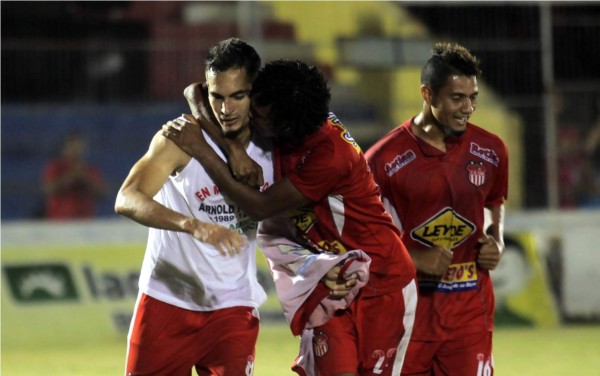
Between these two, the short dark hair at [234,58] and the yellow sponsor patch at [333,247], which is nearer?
the short dark hair at [234,58]

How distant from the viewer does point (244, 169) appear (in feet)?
19.0

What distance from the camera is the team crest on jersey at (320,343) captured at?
234 inches

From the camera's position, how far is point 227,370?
5898 millimetres

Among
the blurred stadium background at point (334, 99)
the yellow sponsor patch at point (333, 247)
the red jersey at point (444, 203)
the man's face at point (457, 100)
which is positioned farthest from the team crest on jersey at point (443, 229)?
the blurred stadium background at point (334, 99)

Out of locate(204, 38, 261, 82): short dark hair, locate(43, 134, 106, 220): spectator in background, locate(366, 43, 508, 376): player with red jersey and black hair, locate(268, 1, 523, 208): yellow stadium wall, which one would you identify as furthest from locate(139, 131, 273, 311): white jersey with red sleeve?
→ locate(268, 1, 523, 208): yellow stadium wall

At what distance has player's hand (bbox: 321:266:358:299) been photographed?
19.1 ft

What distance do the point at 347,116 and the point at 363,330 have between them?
948 centimetres

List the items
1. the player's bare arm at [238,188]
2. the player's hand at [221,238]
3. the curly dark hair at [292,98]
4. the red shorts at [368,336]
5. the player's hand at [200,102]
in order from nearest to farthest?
the player's hand at [221,238] < the curly dark hair at [292,98] < the player's bare arm at [238,188] < the red shorts at [368,336] < the player's hand at [200,102]

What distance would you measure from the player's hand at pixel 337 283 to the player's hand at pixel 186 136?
875 millimetres

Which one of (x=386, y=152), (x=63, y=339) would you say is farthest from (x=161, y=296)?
(x=63, y=339)

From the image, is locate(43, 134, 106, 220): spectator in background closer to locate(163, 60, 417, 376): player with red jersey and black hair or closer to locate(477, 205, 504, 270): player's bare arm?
locate(477, 205, 504, 270): player's bare arm

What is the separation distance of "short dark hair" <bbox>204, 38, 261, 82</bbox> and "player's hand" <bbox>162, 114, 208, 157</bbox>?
1.00 feet

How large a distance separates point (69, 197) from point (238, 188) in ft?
29.5

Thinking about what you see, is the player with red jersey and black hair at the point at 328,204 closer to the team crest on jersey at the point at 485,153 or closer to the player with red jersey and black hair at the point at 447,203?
the player with red jersey and black hair at the point at 447,203
